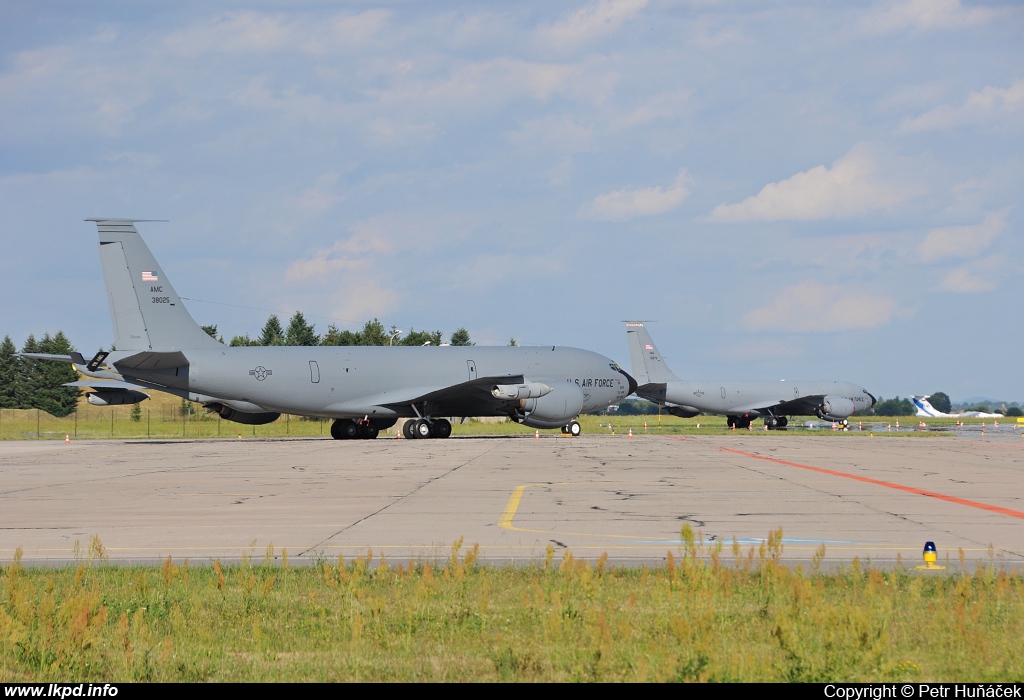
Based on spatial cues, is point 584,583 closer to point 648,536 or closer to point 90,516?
point 648,536

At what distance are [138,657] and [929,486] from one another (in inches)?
797

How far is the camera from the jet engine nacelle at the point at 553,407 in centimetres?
5200

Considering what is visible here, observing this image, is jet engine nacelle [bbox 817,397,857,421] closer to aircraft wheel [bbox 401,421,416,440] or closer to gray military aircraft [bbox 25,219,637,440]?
gray military aircraft [bbox 25,219,637,440]

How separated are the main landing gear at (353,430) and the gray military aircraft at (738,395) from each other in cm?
2594

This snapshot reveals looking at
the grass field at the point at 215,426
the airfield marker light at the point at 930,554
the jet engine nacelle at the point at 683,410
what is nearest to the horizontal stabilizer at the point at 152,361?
the grass field at the point at 215,426

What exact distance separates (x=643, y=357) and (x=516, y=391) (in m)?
25.4

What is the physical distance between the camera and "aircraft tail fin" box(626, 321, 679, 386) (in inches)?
2916

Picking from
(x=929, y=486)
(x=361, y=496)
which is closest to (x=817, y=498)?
(x=929, y=486)

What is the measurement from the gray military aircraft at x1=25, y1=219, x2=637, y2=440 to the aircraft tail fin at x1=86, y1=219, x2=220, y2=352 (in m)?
0.04

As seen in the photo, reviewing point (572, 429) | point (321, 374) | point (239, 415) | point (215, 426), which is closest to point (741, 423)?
point (572, 429)

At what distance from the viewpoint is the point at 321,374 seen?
4822 centimetres

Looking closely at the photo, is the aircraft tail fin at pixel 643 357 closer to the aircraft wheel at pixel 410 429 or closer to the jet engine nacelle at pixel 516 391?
the jet engine nacelle at pixel 516 391

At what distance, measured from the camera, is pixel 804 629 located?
780 cm

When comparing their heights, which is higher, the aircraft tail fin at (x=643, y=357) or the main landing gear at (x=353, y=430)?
the aircraft tail fin at (x=643, y=357)
